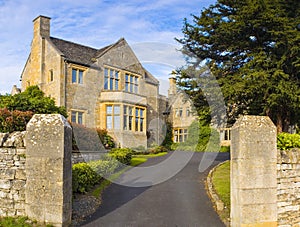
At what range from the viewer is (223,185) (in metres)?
12.1

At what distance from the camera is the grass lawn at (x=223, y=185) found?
31.3 ft

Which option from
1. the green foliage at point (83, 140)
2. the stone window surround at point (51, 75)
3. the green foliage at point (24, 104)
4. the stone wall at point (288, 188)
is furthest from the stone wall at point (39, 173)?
the stone window surround at point (51, 75)

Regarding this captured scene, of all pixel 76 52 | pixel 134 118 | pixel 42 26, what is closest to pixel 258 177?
pixel 134 118

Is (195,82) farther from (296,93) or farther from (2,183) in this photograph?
(2,183)

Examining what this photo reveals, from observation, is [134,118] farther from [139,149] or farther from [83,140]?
[83,140]

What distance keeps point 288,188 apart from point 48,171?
6181 millimetres

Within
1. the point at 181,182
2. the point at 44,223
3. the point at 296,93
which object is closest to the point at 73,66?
the point at 181,182

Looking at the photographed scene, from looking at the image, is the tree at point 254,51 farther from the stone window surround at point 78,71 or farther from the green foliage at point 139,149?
the green foliage at point 139,149

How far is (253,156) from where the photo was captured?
7809 millimetres

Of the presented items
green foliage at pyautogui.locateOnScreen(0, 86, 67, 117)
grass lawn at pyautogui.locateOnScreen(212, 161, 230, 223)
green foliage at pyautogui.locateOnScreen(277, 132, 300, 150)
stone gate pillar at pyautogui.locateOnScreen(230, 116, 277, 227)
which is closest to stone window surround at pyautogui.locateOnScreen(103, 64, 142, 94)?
green foliage at pyautogui.locateOnScreen(0, 86, 67, 117)

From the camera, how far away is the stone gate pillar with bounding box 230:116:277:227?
7.69 m

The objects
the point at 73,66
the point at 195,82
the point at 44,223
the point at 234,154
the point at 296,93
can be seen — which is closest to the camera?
the point at 44,223

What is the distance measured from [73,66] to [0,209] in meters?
18.9

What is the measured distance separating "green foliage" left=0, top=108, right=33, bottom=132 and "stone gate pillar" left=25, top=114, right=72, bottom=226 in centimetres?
443
